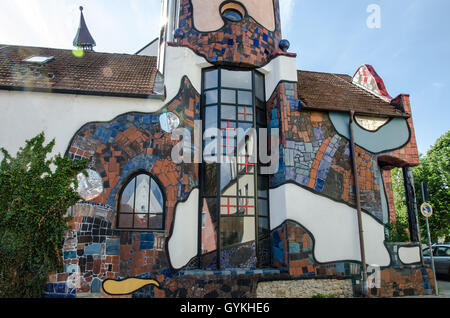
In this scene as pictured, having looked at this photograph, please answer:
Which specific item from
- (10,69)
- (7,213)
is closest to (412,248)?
(7,213)

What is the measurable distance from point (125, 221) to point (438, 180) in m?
18.9

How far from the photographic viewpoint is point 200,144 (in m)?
8.41

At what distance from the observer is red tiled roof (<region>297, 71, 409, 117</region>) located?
918cm

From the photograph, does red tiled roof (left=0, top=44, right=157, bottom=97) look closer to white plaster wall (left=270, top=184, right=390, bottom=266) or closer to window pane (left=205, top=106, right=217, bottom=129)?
window pane (left=205, top=106, right=217, bottom=129)

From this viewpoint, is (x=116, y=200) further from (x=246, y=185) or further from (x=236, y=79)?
(x=236, y=79)

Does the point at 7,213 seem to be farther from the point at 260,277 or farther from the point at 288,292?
the point at 288,292

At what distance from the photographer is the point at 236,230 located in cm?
787

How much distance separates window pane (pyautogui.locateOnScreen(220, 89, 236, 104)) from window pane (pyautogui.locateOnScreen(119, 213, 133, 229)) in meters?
4.03

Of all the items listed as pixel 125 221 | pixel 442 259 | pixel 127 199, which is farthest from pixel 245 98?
pixel 442 259

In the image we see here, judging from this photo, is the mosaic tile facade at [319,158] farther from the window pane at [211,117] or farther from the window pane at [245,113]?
the window pane at [211,117]

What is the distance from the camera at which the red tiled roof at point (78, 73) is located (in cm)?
Answer: 809

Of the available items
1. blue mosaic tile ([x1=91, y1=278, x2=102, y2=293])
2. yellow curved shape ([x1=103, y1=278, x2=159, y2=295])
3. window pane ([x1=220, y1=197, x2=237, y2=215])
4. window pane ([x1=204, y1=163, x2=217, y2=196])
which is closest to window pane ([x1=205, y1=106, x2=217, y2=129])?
window pane ([x1=204, y1=163, x2=217, y2=196])
